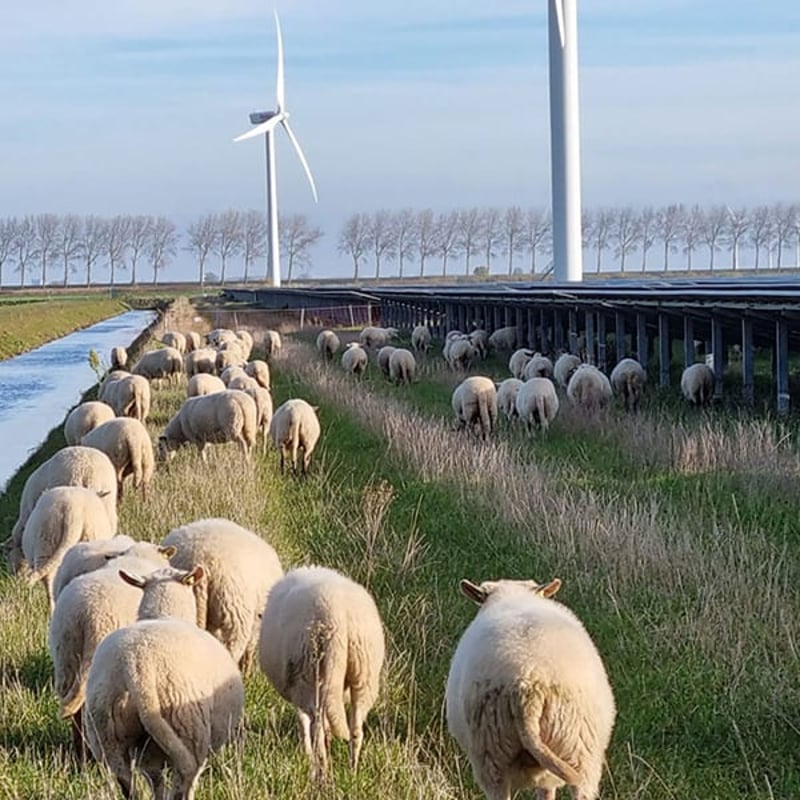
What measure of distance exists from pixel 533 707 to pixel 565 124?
2727 cm

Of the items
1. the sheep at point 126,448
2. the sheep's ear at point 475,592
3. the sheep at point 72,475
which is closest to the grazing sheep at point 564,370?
the sheep at point 126,448

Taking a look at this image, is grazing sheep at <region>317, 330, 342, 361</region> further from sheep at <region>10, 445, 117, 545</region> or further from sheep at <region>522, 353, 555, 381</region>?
sheep at <region>10, 445, 117, 545</region>

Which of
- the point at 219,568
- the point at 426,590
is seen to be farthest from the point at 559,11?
the point at 219,568

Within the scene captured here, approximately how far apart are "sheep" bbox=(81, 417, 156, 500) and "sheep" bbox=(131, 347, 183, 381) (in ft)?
39.6

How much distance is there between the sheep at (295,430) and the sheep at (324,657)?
30.5 feet

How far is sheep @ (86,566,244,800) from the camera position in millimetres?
5777

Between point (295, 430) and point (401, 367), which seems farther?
point (401, 367)

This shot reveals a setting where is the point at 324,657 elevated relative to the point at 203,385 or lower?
lower

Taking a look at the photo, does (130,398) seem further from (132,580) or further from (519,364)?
(132,580)

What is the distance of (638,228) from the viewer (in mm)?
148250

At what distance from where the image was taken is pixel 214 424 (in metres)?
16.9

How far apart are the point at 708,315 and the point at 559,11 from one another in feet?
38.0

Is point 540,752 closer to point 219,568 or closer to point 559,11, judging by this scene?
point 219,568

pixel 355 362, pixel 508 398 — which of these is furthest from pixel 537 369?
pixel 355 362
